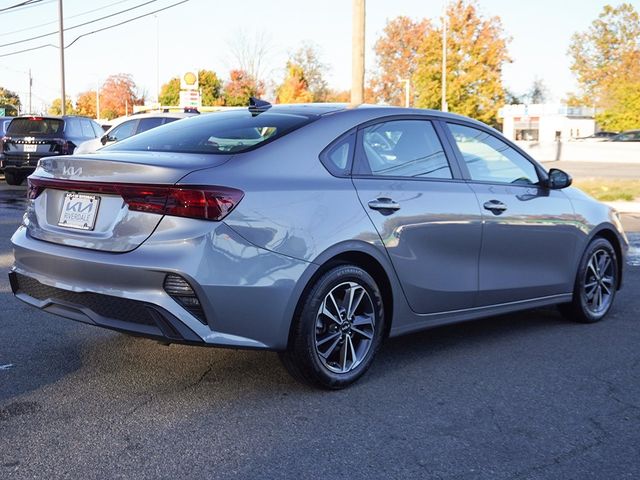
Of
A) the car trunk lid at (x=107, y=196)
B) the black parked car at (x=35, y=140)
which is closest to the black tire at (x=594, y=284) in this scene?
the car trunk lid at (x=107, y=196)

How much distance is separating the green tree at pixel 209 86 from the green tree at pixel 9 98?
49977 mm

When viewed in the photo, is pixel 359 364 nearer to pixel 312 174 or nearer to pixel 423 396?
pixel 423 396

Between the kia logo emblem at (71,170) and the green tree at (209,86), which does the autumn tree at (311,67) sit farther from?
the kia logo emblem at (71,170)

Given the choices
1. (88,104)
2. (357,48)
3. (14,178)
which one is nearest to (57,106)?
(88,104)

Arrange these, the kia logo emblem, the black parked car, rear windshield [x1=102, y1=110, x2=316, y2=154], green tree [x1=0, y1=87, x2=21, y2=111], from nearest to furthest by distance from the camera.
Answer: the kia logo emblem < rear windshield [x1=102, y1=110, x2=316, y2=154] < the black parked car < green tree [x1=0, y1=87, x2=21, y2=111]

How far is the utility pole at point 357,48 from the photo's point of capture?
50.8 feet

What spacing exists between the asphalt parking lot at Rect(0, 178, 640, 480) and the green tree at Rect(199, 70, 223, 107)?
68.0m

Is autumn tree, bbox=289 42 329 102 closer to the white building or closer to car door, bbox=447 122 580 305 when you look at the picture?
the white building

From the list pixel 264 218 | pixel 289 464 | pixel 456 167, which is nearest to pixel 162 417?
pixel 289 464

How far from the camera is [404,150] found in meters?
4.82

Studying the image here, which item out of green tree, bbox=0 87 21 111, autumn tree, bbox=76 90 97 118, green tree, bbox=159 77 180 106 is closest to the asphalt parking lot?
green tree, bbox=159 77 180 106

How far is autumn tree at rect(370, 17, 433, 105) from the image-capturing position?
63.0 metres

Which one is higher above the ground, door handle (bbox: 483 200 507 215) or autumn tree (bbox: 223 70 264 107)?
autumn tree (bbox: 223 70 264 107)

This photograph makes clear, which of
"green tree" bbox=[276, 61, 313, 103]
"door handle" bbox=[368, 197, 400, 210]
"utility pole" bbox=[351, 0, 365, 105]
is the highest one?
"green tree" bbox=[276, 61, 313, 103]
